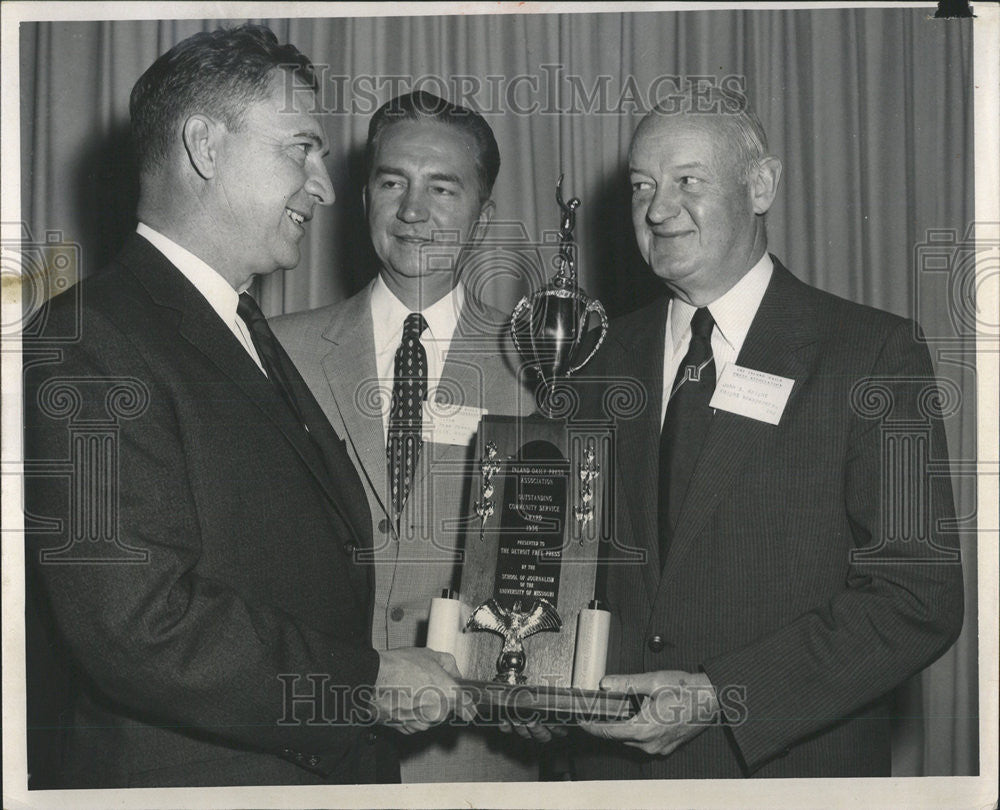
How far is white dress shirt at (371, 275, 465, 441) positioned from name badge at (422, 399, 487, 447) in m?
0.04

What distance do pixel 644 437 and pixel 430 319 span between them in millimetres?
593

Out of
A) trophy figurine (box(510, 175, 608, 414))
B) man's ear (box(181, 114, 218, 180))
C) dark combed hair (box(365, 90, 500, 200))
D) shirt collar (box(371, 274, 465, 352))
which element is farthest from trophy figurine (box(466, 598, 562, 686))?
man's ear (box(181, 114, 218, 180))

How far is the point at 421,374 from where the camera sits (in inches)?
98.3

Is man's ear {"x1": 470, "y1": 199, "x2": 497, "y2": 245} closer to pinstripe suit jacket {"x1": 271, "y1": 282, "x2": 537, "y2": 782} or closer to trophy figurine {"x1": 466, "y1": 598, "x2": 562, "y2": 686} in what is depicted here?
pinstripe suit jacket {"x1": 271, "y1": 282, "x2": 537, "y2": 782}

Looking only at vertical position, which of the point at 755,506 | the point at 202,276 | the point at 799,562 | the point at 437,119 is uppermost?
the point at 437,119

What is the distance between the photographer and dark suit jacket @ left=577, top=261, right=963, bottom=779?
227 cm

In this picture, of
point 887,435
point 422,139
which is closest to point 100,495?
point 422,139

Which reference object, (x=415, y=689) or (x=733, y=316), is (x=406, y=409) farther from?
(x=733, y=316)

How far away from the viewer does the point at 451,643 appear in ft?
7.57

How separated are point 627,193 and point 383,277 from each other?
0.64m

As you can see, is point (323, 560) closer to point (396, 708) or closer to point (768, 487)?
point (396, 708)

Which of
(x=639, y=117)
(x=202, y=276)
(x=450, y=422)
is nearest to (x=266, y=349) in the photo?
(x=202, y=276)

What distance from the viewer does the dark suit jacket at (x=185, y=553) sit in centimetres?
205

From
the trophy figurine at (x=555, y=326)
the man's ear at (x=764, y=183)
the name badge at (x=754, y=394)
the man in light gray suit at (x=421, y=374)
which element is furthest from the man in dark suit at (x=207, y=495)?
the man's ear at (x=764, y=183)
